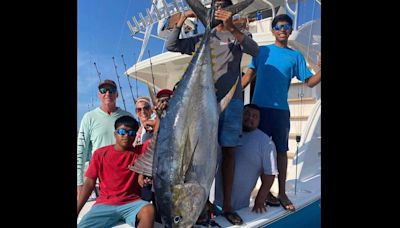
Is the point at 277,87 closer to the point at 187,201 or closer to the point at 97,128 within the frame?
the point at 187,201

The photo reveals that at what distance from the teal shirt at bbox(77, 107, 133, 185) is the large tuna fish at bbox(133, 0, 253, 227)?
0.29 m

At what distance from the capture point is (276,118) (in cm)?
204

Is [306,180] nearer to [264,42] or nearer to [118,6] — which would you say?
[264,42]

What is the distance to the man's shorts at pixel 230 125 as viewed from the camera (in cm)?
173

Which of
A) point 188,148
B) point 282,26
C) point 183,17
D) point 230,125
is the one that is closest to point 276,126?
point 230,125

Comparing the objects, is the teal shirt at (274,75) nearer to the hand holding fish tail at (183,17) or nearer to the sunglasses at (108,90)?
the hand holding fish tail at (183,17)

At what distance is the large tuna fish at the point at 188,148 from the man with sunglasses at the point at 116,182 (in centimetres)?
10

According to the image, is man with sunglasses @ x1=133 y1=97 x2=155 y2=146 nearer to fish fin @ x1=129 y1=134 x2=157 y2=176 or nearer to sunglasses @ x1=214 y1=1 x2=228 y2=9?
fish fin @ x1=129 y1=134 x2=157 y2=176

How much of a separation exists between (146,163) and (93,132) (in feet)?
1.30

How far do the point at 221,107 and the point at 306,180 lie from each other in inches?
44.9

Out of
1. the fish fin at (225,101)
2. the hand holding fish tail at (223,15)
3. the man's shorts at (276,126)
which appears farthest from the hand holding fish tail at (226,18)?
the man's shorts at (276,126)

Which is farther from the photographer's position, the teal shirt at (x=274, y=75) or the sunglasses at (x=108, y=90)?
the teal shirt at (x=274, y=75)
